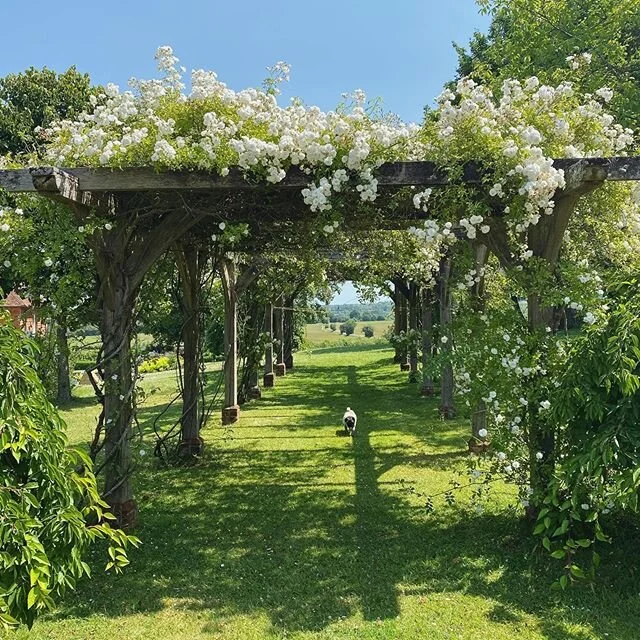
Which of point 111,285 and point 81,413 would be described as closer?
point 111,285

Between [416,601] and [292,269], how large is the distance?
6211 mm

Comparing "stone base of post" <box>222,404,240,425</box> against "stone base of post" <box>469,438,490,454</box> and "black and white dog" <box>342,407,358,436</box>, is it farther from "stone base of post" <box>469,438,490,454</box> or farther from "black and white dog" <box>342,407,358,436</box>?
"stone base of post" <box>469,438,490,454</box>

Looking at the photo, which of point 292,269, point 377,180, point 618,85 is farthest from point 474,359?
point 618,85

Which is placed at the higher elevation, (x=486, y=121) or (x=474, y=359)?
(x=486, y=121)

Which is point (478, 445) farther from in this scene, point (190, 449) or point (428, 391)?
point (428, 391)

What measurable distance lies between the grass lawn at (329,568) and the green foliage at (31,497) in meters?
1.22

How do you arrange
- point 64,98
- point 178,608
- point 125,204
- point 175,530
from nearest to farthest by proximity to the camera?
point 178,608 → point 125,204 → point 175,530 → point 64,98

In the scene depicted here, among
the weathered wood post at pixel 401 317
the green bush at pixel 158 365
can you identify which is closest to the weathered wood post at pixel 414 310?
the weathered wood post at pixel 401 317

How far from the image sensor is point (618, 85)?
862 centimetres

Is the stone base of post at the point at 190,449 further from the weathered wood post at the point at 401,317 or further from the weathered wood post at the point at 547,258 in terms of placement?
the weathered wood post at the point at 401,317

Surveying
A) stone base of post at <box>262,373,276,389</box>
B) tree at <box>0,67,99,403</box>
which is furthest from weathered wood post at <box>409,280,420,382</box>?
tree at <box>0,67,99,403</box>

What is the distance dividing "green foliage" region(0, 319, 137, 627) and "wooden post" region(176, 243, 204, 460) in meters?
4.24

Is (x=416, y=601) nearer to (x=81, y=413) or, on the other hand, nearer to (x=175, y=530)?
(x=175, y=530)

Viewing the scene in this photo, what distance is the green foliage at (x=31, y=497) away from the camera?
1902 mm
